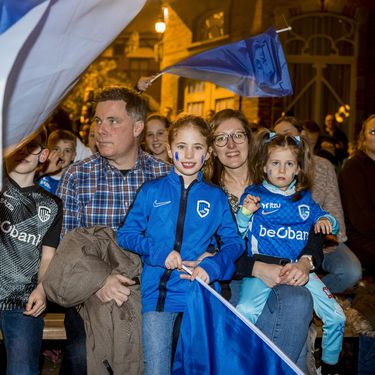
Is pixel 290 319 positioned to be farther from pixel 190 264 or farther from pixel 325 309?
pixel 190 264

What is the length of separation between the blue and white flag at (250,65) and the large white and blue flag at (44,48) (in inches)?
76.1

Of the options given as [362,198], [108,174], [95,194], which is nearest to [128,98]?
[108,174]

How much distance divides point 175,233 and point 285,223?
831 millimetres

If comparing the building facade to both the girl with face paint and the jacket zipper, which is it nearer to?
the girl with face paint

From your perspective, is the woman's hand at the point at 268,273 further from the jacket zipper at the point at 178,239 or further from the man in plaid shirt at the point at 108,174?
the man in plaid shirt at the point at 108,174

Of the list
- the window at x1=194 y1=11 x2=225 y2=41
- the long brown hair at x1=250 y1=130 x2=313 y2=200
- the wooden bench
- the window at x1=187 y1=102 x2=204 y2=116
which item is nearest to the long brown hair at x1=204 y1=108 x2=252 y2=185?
the long brown hair at x1=250 y1=130 x2=313 y2=200

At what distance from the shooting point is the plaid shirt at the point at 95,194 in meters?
4.43

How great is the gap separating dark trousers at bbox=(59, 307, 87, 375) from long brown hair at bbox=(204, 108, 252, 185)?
4.48ft

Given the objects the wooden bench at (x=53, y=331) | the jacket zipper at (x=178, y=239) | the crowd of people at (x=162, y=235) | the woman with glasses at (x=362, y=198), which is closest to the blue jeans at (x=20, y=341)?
the crowd of people at (x=162, y=235)

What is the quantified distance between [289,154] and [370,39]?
418 inches

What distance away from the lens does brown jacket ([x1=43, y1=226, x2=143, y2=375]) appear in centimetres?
393

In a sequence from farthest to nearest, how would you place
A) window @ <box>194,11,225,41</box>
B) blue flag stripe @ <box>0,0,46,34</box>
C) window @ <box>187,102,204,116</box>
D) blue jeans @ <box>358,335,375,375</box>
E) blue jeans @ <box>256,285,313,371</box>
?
window @ <box>187,102,204,116</box>
window @ <box>194,11,225,41</box>
blue jeans @ <box>358,335,375,375</box>
blue jeans @ <box>256,285,313,371</box>
blue flag stripe @ <box>0,0,46,34</box>

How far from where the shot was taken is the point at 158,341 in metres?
3.76

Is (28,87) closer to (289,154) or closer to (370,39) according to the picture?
(289,154)
